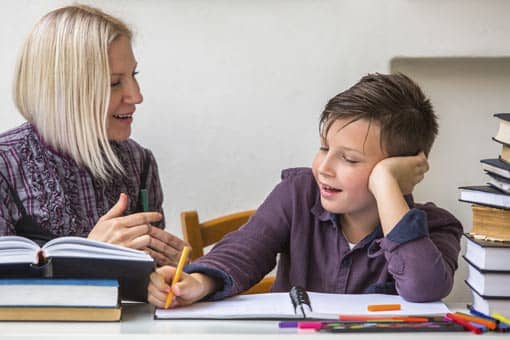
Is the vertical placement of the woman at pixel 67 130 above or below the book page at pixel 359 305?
above

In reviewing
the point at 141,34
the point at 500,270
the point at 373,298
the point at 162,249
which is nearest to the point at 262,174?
the point at 141,34

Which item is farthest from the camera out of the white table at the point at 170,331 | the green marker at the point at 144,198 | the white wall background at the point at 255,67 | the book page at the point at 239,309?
the white wall background at the point at 255,67

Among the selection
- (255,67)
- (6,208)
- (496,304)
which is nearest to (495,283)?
(496,304)

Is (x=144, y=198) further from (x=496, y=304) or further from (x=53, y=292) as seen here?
(x=496, y=304)

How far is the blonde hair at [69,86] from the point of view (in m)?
1.78

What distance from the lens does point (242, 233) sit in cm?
157

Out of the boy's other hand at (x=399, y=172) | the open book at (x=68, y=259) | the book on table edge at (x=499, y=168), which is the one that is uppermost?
the book on table edge at (x=499, y=168)

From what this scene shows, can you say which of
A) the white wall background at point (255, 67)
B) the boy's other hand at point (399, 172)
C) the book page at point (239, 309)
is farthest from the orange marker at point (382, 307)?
the white wall background at point (255, 67)

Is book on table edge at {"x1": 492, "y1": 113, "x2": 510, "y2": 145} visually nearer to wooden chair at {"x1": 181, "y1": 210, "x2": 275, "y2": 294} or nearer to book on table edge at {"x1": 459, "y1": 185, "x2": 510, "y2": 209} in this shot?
book on table edge at {"x1": 459, "y1": 185, "x2": 510, "y2": 209}

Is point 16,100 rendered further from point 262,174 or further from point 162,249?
point 262,174

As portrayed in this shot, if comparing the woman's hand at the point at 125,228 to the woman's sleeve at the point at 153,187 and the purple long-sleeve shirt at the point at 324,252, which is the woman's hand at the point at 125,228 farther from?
the woman's sleeve at the point at 153,187

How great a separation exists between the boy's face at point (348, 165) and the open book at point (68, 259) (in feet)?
1.40

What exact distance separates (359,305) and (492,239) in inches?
9.0

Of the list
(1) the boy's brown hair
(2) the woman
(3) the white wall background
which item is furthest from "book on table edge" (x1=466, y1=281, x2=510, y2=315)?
(3) the white wall background
